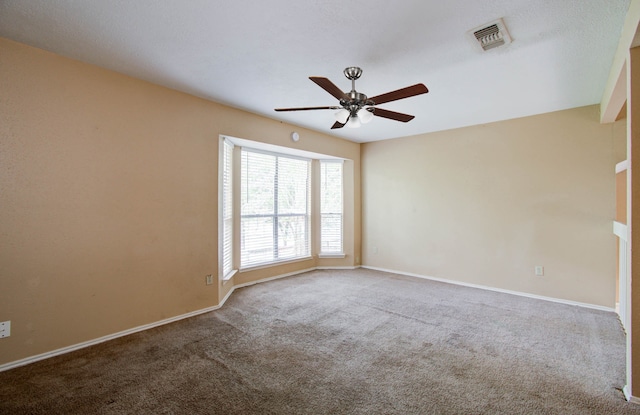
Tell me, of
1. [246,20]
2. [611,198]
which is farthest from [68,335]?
[611,198]

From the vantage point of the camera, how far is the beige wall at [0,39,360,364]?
2.34 meters

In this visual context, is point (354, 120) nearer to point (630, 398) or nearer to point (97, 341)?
point (630, 398)

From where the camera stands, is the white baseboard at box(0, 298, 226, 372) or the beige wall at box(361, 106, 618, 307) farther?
the beige wall at box(361, 106, 618, 307)

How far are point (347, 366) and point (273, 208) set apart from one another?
3.20 meters

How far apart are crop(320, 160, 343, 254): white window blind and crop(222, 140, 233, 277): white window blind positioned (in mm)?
1958

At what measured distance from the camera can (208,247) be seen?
358cm

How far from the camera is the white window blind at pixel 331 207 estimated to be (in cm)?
578

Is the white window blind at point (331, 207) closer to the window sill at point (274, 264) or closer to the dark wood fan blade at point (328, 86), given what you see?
the window sill at point (274, 264)

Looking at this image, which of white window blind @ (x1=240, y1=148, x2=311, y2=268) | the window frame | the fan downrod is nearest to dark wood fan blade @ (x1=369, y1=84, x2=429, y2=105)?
the fan downrod

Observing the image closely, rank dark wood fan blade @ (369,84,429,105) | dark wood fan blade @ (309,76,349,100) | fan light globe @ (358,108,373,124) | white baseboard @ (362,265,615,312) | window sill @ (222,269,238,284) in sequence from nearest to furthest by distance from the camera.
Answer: dark wood fan blade @ (309,76,349,100), dark wood fan blade @ (369,84,429,105), fan light globe @ (358,108,373,124), white baseboard @ (362,265,615,312), window sill @ (222,269,238,284)

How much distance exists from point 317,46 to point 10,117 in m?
2.57

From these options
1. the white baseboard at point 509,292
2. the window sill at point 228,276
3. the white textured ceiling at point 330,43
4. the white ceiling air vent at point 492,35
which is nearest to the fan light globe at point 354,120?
the white textured ceiling at point 330,43

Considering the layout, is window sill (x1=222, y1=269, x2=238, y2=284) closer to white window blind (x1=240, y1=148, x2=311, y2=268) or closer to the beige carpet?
white window blind (x1=240, y1=148, x2=311, y2=268)

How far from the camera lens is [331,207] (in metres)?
5.84
